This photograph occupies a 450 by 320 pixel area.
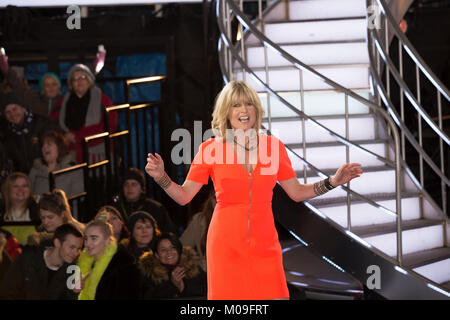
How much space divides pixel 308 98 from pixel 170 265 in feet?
4.92

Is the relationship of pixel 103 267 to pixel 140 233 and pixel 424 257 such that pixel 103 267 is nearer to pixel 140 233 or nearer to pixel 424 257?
pixel 140 233

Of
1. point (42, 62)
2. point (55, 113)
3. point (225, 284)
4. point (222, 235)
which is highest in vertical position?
point (42, 62)

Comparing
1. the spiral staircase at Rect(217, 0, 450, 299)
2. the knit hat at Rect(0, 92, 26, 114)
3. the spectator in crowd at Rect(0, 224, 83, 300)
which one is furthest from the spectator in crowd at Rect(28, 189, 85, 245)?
the spiral staircase at Rect(217, 0, 450, 299)

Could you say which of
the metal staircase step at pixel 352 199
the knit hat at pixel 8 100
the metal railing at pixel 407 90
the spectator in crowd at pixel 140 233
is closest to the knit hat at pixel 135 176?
the spectator in crowd at pixel 140 233

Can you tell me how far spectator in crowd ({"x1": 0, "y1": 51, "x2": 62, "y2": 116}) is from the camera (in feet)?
17.8

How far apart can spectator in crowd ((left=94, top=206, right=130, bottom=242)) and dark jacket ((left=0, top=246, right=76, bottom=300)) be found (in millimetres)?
450

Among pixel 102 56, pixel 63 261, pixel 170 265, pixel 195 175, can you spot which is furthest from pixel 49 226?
pixel 195 175

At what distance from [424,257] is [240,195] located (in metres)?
1.93

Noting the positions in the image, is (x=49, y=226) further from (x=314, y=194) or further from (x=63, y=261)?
(x=314, y=194)

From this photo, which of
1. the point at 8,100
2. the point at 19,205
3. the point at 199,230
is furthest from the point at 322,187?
the point at 8,100

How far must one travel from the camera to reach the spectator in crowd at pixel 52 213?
4.48 m

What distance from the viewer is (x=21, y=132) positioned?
5152 millimetres

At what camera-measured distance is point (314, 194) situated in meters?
2.49

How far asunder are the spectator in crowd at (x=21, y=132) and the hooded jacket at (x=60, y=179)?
20cm
